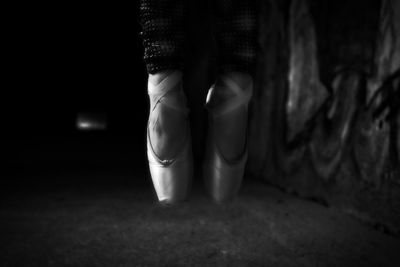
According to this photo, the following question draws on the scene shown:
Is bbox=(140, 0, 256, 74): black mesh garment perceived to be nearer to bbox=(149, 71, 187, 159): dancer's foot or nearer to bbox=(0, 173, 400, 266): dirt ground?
bbox=(149, 71, 187, 159): dancer's foot

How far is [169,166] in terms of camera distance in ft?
3.59

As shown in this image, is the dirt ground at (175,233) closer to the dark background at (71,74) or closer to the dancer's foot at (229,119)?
the dancer's foot at (229,119)

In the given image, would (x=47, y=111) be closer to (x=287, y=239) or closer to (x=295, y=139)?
(x=295, y=139)

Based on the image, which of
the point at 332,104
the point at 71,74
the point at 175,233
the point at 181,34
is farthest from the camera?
the point at 71,74

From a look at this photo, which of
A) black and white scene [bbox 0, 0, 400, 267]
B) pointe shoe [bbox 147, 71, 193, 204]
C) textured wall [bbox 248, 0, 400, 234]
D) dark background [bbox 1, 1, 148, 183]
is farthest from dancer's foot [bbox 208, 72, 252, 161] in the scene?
dark background [bbox 1, 1, 148, 183]

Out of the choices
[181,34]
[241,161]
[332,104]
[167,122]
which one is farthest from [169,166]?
[332,104]

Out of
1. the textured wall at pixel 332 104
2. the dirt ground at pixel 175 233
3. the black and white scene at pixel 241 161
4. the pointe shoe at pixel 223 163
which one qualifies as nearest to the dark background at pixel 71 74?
the black and white scene at pixel 241 161

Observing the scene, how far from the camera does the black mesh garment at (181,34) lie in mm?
1035

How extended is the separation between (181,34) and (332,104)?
120cm

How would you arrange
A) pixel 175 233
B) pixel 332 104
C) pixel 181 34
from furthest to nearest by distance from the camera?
1. pixel 332 104
2. pixel 175 233
3. pixel 181 34

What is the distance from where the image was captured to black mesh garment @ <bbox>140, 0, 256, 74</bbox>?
1.04 meters

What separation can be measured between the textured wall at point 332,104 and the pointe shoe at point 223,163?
83 cm

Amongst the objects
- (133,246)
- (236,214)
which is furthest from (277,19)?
(133,246)

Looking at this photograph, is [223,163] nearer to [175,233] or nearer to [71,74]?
[175,233]
